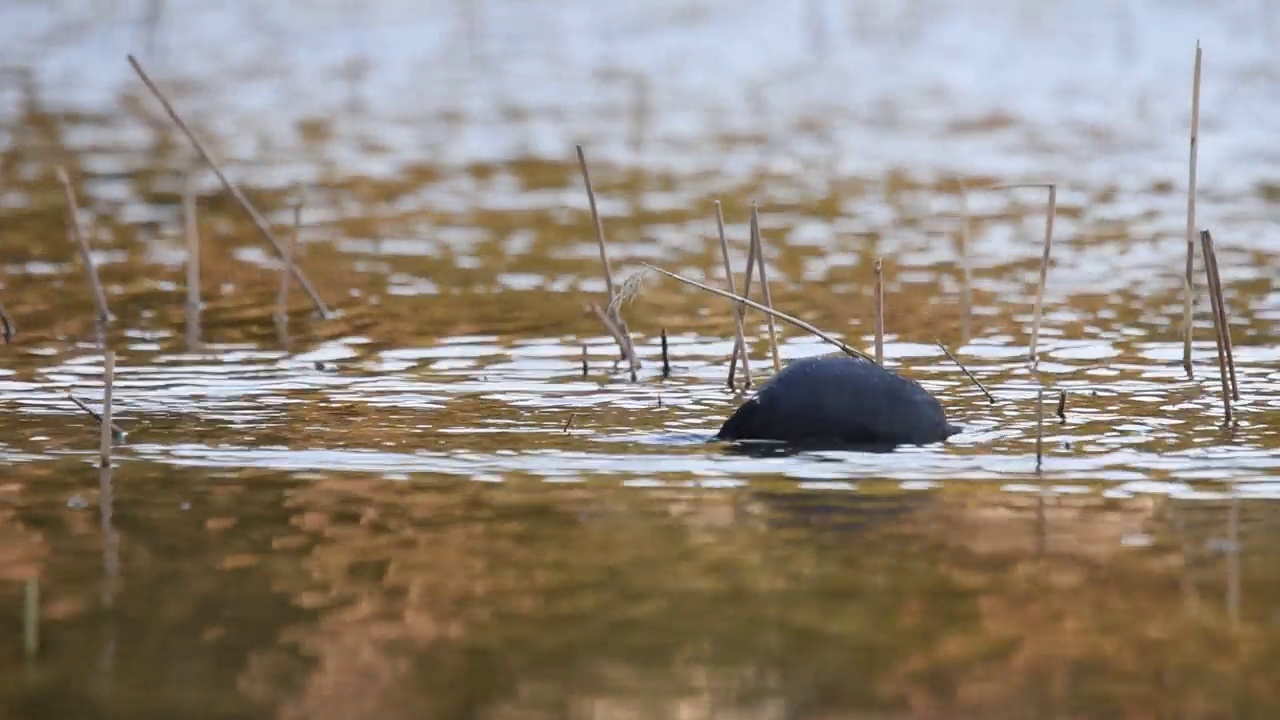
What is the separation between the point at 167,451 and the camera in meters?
7.04

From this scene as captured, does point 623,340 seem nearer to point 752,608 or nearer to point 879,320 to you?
point 879,320

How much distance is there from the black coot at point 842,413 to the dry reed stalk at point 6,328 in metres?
3.75

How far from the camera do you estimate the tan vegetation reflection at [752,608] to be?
4543 millimetres

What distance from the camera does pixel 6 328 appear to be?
958 cm

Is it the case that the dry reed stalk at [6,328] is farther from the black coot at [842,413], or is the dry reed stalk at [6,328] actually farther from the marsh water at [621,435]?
the black coot at [842,413]

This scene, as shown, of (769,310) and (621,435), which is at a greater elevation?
(769,310)

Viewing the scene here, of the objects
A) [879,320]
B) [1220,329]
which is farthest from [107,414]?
[1220,329]

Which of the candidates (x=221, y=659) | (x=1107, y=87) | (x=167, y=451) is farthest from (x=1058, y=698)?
(x=1107, y=87)

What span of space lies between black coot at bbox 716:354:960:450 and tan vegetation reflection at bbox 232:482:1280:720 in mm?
702

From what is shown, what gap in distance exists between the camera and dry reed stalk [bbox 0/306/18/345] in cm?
955

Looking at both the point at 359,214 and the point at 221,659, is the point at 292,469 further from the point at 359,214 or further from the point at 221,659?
the point at 359,214

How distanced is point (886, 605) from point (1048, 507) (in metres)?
1.14

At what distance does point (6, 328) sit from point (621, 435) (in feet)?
11.3

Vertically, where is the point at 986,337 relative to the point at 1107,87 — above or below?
below
